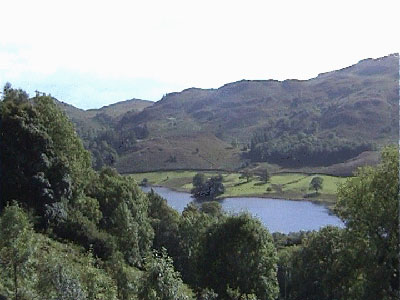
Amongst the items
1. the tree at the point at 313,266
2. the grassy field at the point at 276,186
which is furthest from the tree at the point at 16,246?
the grassy field at the point at 276,186

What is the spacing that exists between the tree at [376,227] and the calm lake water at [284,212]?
83837mm

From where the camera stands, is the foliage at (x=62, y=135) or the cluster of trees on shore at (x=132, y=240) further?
the foliage at (x=62, y=135)

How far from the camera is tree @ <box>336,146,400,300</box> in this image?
2067cm

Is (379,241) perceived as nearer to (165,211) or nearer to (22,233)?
(22,233)

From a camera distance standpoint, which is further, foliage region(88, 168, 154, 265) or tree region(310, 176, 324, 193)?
tree region(310, 176, 324, 193)

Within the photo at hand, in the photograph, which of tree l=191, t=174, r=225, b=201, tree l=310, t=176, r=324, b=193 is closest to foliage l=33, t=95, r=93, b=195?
tree l=191, t=174, r=225, b=201

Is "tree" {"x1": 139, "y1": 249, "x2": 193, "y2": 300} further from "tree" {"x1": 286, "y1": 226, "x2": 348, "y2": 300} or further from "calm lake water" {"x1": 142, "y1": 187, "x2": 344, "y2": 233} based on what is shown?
"calm lake water" {"x1": 142, "y1": 187, "x2": 344, "y2": 233}

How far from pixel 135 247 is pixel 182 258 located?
905 cm

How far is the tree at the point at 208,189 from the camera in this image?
157400 millimetres

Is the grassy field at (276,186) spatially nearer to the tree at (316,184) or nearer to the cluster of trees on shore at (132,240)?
the tree at (316,184)

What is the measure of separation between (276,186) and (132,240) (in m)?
124

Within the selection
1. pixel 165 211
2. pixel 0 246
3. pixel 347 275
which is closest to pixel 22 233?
pixel 0 246

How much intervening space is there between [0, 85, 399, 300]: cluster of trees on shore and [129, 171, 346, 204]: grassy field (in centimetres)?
9434

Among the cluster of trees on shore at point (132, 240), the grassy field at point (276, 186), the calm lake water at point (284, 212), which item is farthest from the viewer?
the grassy field at point (276, 186)
